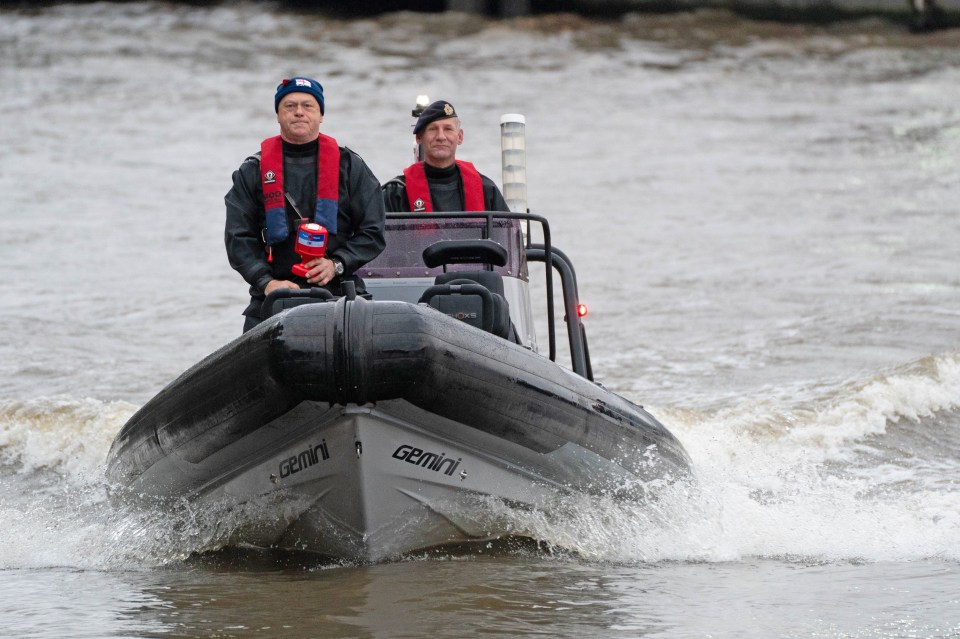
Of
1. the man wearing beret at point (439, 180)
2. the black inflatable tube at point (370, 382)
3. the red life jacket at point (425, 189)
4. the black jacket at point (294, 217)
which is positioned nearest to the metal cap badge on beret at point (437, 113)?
the man wearing beret at point (439, 180)

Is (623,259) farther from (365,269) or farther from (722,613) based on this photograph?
(722,613)

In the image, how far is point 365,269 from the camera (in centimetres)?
629

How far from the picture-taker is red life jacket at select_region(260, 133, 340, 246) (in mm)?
5273

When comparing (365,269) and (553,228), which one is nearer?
(365,269)

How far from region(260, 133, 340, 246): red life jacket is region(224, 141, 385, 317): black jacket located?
36 millimetres

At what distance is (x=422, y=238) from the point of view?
6.26 m

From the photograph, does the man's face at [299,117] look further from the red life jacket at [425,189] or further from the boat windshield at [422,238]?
the red life jacket at [425,189]

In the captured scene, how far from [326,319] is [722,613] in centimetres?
153

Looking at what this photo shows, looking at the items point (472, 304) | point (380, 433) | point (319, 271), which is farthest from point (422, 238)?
point (380, 433)

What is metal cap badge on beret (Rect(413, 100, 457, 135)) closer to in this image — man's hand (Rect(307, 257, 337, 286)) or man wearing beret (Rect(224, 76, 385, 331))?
man wearing beret (Rect(224, 76, 385, 331))

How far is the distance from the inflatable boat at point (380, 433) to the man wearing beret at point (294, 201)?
1.05ft

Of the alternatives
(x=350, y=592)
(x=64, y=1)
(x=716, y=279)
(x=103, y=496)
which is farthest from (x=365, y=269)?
(x=64, y=1)

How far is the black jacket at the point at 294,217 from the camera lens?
5.30m

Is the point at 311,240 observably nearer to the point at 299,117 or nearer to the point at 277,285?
the point at 277,285
